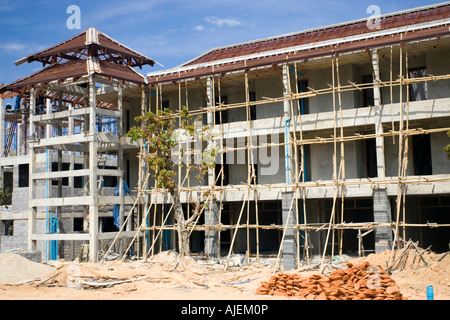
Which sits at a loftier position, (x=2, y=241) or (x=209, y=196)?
(x=209, y=196)

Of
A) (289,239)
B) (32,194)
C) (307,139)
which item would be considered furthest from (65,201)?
(307,139)

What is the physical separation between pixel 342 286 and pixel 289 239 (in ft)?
22.4

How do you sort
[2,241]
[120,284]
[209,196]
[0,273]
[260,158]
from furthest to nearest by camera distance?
1. [2,241]
2. [260,158]
3. [209,196]
4. [0,273]
5. [120,284]

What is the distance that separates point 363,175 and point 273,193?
433 cm

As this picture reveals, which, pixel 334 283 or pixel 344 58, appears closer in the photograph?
pixel 334 283

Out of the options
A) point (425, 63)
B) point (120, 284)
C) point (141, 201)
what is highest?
point (425, 63)

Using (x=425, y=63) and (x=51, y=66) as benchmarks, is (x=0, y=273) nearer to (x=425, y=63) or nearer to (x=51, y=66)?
(x=51, y=66)

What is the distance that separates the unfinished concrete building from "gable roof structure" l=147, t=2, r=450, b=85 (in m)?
0.08

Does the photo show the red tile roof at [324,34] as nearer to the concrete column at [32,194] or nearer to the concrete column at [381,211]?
the concrete column at [381,211]

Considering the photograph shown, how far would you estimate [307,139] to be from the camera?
25203 millimetres

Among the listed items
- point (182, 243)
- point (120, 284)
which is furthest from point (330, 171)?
point (120, 284)

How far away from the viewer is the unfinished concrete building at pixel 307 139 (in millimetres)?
21641

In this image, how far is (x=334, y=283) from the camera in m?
15.6

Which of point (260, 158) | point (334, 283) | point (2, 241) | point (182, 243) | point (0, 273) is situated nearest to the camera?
point (334, 283)
